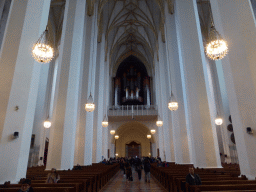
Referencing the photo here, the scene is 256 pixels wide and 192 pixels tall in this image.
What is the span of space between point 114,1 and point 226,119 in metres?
15.3

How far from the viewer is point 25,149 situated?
4.87 meters

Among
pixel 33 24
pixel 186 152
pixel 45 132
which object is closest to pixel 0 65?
pixel 33 24

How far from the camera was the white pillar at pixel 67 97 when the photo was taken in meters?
7.56

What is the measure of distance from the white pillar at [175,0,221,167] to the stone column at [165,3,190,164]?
9.73 ft

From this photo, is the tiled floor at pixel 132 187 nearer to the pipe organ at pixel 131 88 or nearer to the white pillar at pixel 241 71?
the white pillar at pixel 241 71

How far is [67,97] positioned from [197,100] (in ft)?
19.0

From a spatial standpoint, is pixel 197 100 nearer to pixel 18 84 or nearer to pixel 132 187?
pixel 132 187

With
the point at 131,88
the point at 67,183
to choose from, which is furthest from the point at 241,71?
the point at 131,88

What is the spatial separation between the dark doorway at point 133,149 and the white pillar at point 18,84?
2470 centimetres

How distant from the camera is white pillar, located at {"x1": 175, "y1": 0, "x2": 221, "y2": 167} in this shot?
23.3ft

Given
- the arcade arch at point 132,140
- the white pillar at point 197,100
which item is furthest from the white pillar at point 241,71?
the arcade arch at point 132,140

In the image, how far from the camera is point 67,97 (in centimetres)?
819

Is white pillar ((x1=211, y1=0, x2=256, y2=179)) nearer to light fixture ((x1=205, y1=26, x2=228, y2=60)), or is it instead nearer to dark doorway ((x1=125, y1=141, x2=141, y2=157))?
light fixture ((x1=205, y1=26, x2=228, y2=60))

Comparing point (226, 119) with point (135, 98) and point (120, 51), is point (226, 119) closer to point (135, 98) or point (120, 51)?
point (135, 98)
